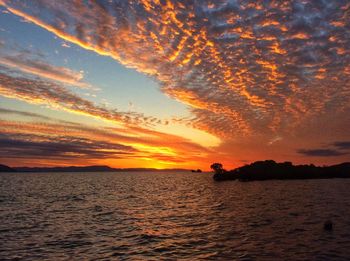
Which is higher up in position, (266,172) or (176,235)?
(266,172)

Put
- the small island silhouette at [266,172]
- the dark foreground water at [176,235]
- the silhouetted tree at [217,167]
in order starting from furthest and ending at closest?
the silhouetted tree at [217,167]
the small island silhouette at [266,172]
the dark foreground water at [176,235]

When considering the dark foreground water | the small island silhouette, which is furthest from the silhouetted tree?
the dark foreground water

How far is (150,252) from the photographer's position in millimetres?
27375

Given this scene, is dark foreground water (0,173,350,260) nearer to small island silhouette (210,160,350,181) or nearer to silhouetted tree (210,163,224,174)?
small island silhouette (210,160,350,181)

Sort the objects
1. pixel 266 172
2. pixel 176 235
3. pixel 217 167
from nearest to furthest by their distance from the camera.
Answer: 1. pixel 176 235
2. pixel 266 172
3. pixel 217 167

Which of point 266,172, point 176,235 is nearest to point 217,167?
point 266,172

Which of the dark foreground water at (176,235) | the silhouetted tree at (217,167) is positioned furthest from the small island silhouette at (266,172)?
the dark foreground water at (176,235)

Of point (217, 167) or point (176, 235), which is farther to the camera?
point (217, 167)

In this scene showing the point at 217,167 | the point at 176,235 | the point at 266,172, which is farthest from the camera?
the point at 217,167

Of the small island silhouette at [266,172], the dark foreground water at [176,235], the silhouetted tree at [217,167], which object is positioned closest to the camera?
the dark foreground water at [176,235]

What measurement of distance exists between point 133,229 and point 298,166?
178896mm

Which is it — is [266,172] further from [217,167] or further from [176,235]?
[176,235]

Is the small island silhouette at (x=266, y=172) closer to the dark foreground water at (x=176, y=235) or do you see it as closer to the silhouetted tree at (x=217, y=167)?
the silhouetted tree at (x=217, y=167)

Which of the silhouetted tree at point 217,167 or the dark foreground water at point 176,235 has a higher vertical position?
the silhouetted tree at point 217,167
